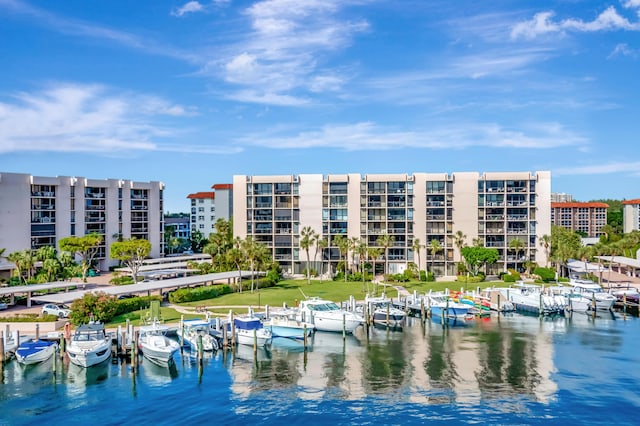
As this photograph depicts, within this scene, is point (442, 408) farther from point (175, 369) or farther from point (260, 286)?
point (260, 286)

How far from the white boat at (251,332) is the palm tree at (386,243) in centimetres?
4391

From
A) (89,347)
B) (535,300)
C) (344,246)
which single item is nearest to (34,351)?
(89,347)

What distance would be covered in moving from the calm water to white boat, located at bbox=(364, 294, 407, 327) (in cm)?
746

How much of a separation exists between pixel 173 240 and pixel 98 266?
33906 millimetres

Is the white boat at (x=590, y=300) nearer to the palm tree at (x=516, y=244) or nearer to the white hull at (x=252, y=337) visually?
the palm tree at (x=516, y=244)

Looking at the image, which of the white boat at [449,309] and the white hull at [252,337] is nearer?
the white hull at [252,337]

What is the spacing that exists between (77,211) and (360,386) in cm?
8633

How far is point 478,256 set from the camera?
96312 mm

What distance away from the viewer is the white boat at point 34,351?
157 feet

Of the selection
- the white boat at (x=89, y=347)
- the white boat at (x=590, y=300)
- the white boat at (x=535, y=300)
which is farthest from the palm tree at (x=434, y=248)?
the white boat at (x=89, y=347)

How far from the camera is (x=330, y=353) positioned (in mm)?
53094

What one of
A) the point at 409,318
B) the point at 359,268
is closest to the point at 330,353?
the point at 409,318

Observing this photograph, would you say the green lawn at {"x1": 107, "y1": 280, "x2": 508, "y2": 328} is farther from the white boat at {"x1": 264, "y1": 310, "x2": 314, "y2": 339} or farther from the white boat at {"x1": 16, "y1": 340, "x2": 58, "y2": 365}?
the white boat at {"x1": 16, "y1": 340, "x2": 58, "y2": 365}

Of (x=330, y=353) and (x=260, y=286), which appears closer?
(x=330, y=353)
